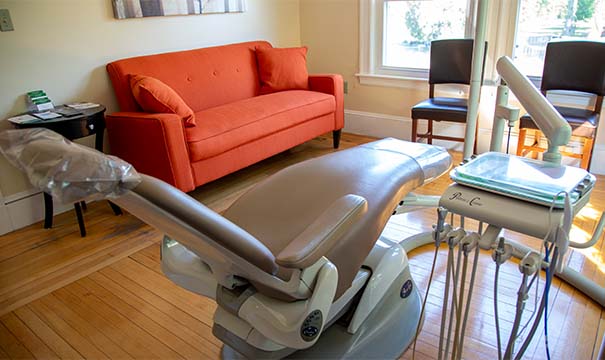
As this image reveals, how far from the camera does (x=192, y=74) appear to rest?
126 inches

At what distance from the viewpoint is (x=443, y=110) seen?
305 centimetres

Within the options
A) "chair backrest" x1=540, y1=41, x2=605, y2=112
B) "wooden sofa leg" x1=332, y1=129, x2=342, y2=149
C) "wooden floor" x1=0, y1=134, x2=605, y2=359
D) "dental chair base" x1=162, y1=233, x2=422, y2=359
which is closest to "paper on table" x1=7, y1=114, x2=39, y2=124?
"wooden floor" x1=0, y1=134, x2=605, y2=359

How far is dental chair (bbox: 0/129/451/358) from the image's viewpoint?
0.90 m

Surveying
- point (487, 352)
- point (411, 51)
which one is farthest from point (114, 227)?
point (411, 51)

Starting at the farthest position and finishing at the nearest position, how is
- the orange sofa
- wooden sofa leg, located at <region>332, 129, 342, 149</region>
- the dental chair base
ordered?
wooden sofa leg, located at <region>332, 129, 342, 149</region>, the orange sofa, the dental chair base

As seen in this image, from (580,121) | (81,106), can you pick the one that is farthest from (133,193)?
(580,121)

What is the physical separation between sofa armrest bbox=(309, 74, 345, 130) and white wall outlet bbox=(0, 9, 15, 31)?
2078 millimetres

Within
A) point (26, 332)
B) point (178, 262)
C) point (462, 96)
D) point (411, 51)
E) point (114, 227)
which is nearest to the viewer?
point (178, 262)

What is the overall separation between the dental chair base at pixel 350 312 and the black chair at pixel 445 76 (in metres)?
1.68

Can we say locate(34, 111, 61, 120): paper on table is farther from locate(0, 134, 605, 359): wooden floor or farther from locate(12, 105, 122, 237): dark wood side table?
locate(0, 134, 605, 359): wooden floor

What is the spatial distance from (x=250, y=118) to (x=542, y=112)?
200 cm

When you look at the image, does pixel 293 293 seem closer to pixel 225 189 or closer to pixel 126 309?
pixel 126 309

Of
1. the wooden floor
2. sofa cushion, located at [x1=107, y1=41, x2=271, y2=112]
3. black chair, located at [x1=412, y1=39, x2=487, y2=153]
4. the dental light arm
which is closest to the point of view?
the dental light arm

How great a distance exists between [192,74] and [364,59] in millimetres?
1571
